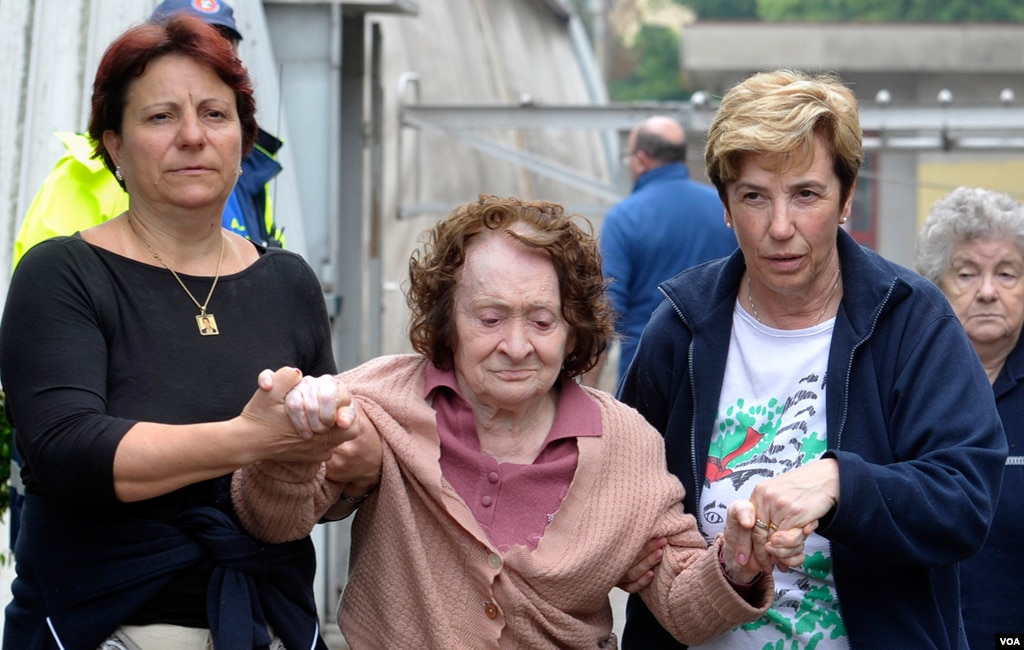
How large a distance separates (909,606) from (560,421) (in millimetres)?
736

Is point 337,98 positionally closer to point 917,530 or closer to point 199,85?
point 199,85

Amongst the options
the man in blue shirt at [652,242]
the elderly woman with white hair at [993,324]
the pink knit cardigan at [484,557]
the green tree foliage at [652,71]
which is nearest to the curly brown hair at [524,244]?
the pink knit cardigan at [484,557]

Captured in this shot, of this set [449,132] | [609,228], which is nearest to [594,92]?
[449,132]

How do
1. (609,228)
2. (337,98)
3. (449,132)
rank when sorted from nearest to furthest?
(337,98)
(609,228)
(449,132)

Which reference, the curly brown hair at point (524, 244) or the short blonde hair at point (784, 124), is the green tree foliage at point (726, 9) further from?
the curly brown hair at point (524, 244)

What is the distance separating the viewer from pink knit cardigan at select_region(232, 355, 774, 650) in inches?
Answer: 96.0

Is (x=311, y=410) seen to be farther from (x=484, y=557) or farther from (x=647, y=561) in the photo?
(x=647, y=561)

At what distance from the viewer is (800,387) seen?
2.64 metres

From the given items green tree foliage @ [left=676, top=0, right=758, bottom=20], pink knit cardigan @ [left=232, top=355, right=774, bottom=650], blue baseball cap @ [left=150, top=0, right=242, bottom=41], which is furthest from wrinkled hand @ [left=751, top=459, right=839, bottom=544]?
green tree foliage @ [left=676, top=0, right=758, bottom=20]

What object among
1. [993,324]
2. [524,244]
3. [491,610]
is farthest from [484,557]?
[993,324]

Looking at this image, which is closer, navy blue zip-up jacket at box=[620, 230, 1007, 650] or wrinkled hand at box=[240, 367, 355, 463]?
wrinkled hand at box=[240, 367, 355, 463]

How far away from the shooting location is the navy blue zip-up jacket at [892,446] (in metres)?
2.38

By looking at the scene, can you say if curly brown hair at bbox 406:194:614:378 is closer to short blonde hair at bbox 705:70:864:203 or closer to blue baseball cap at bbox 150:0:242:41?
short blonde hair at bbox 705:70:864:203

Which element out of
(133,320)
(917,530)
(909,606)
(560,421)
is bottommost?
(909,606)
